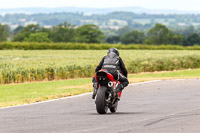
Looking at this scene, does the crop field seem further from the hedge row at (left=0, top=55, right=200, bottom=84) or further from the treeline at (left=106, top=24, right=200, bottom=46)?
the treeline at (left=106, top=24, right=200, bottom=46)

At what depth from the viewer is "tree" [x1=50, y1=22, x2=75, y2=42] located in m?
154

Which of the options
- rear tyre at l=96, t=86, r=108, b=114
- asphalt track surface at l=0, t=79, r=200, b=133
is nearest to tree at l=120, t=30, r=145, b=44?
asphalt track surface at l=0, t=79, r=200, b=133

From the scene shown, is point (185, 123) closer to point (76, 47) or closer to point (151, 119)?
point (151, 119)

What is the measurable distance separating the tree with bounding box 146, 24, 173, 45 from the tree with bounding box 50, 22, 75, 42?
997 inches

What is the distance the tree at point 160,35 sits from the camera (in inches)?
6314

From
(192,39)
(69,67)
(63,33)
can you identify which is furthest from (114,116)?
(63,33)

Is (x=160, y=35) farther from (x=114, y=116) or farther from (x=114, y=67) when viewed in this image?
(x=114, y=116)

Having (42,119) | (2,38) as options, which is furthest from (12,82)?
(2,38)

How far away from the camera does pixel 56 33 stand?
15675 cm

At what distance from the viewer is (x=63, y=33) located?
15738cm

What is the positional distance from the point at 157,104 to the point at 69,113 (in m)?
3.34

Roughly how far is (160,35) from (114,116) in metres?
153

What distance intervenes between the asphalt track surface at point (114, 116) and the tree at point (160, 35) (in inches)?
5651

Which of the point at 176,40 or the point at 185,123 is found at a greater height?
the point at 185,123
